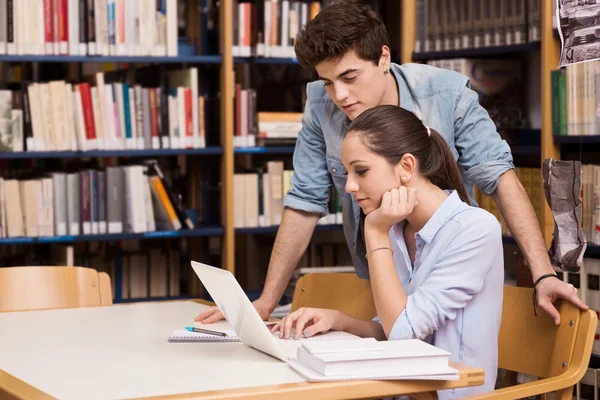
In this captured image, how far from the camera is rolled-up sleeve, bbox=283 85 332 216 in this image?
242cm

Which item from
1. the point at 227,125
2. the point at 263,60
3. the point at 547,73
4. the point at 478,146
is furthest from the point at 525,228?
the point at 263,60

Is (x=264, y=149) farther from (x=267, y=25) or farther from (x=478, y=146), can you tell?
(x=478, y=146)

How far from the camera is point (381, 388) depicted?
56.0 inches

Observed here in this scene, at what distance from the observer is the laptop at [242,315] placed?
159cm

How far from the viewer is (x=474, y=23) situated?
12.9 feet

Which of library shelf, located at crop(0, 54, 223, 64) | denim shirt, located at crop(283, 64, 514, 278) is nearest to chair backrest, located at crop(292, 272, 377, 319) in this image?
denim shirt, located at crop(283, 64, 514, 278)

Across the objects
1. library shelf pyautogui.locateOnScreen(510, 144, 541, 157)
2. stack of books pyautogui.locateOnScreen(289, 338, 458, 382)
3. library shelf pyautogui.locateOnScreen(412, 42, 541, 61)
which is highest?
library shelf pyautogui.locateOnScreen(412, 42, 541, 61)

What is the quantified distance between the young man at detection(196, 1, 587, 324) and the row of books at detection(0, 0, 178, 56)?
1.70 meters

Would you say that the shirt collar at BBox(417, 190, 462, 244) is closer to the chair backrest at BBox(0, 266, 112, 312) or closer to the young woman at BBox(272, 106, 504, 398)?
the young woman at BBox(272, 106, 504, 398)

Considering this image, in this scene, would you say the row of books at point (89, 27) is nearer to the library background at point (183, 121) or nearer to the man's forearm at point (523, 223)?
the library background at point (183, 121)

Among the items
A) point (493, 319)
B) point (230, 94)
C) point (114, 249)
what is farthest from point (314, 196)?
point (114, 249)

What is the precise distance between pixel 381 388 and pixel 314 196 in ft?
3.44

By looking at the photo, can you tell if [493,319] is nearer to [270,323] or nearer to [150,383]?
[270,323]

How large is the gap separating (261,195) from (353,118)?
2.00m
